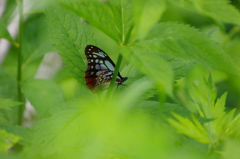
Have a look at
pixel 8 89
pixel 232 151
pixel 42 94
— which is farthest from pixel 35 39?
pixel 232 151

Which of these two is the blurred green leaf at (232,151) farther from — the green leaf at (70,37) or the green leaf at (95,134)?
the green leaf at (70,37)

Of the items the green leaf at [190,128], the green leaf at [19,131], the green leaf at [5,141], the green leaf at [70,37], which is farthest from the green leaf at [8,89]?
the green leaf at [190,128]

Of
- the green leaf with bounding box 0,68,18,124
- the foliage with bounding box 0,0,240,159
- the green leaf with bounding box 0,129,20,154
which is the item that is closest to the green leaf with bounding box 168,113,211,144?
the foliage with bounding box 0,0,240,159

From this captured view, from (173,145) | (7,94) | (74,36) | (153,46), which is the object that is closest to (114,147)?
(173,145)

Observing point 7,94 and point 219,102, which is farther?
point 7,94

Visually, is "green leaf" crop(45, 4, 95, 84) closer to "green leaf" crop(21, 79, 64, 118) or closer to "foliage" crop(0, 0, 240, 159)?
"foliage" crop(0, 0, 240, 159)

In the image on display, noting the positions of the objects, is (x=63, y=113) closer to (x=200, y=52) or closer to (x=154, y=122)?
(x=154, y=122)
